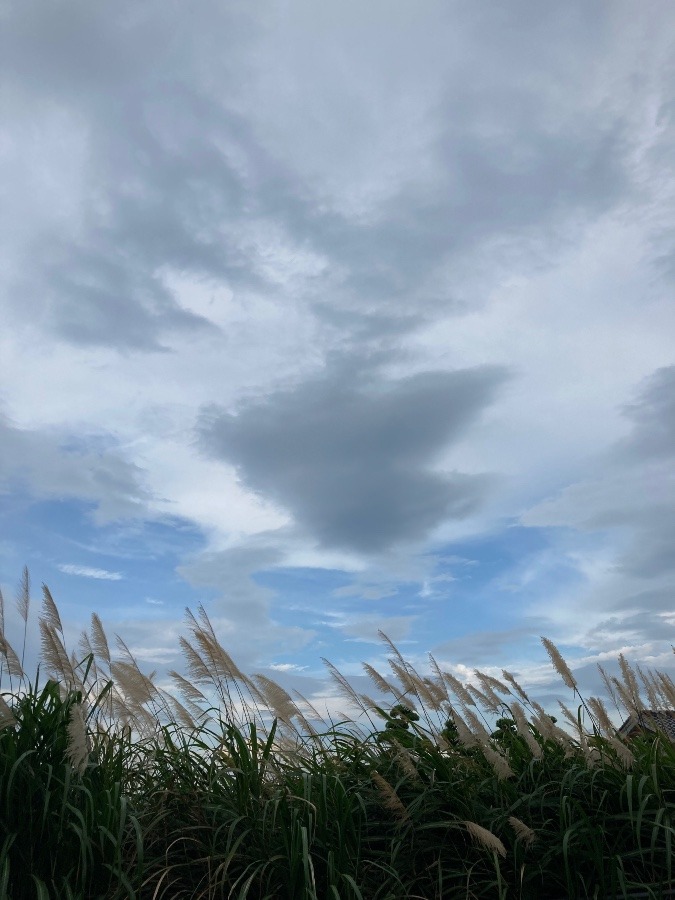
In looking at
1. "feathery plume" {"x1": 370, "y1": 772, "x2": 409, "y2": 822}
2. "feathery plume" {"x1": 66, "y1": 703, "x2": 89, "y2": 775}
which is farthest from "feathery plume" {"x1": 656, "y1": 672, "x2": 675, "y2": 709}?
"feathery plume" {"x1": 66, "y1": 703, "x2": 89, "y2": 775}

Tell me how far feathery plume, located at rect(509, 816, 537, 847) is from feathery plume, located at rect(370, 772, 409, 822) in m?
0.53

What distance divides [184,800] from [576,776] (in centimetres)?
213

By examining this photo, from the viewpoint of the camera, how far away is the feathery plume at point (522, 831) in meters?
3.71

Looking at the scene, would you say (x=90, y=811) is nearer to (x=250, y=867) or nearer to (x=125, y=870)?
(x=125, y=870)

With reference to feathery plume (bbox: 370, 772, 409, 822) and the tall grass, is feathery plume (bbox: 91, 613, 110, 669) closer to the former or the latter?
the tall grass

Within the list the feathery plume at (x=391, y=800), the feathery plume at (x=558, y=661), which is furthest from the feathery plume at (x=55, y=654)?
the feathery plume at (x=558, y=661)

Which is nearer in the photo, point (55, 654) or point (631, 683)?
point (55, 654)

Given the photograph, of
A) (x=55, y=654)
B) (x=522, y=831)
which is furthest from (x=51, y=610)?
(x=522, y=831)

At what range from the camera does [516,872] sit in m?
3.95

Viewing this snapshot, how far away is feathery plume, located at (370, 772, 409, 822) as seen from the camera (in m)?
3.70

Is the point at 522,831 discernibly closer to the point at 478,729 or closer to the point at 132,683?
the point at 478,729

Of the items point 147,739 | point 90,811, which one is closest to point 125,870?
point 90,811

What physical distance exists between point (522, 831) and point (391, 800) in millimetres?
671

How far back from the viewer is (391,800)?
3.75 metres
